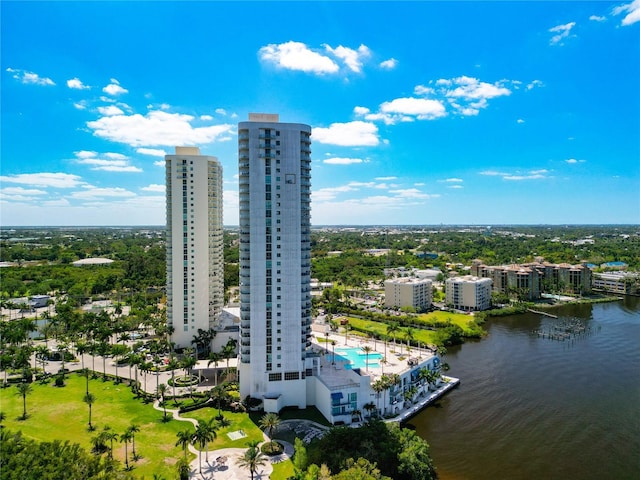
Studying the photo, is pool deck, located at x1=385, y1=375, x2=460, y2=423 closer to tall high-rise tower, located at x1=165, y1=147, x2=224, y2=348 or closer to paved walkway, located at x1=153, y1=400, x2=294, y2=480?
paved walkway, located at x1=153, y1=400, x2=294, y2=480

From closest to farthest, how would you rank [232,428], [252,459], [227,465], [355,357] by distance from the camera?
1. [252,459]
2. [227,465]
3. [232,428]
4. [355,357]

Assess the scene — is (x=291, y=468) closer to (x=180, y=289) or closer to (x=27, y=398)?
(x=27, y=398)

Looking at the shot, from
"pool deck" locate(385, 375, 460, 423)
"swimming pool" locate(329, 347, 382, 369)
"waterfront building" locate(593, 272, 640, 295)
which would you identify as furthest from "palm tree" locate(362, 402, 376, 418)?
"waterfront building" locate(593, 272, 640, 295)

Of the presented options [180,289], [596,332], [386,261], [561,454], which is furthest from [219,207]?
[386,261]

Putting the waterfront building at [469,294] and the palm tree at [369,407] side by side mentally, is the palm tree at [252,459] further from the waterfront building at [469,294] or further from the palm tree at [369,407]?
the waterfront building at [469,294]

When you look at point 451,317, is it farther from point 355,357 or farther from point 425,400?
point 425,400

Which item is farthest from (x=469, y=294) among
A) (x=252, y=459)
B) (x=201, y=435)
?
(x=201, y=435)
